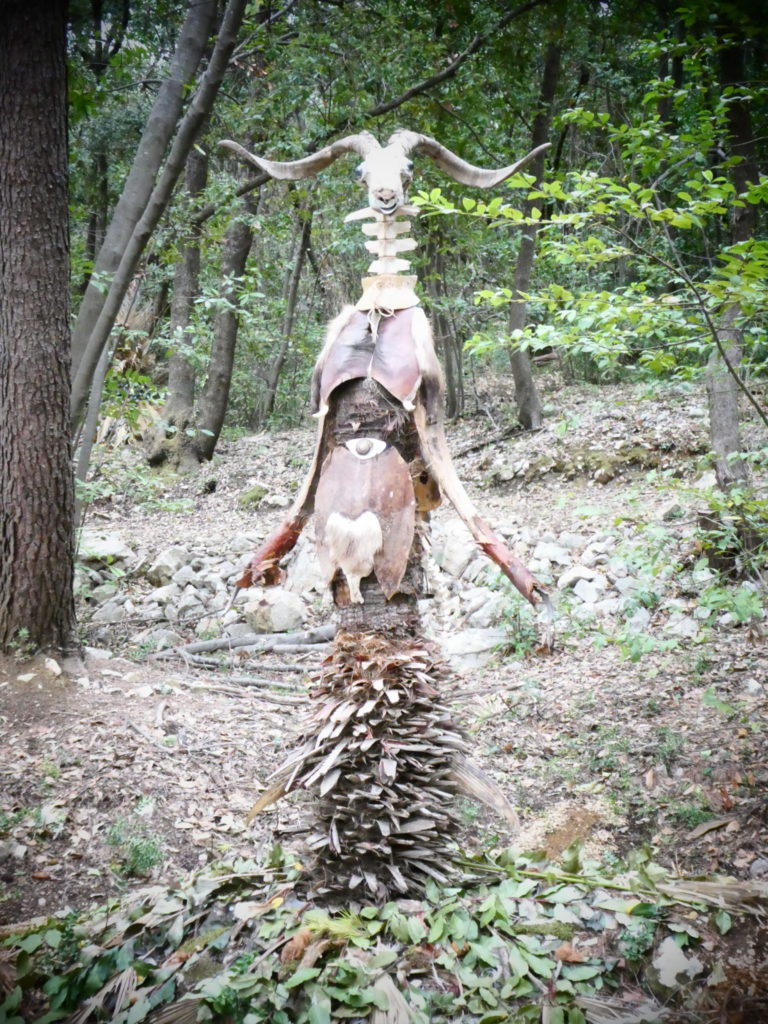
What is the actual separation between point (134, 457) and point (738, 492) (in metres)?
9.08

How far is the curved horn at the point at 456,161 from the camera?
7.96ft

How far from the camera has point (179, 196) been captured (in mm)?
6438

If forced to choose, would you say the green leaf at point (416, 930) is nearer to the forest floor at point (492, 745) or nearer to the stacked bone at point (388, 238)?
the forest floor at point (492, 745)

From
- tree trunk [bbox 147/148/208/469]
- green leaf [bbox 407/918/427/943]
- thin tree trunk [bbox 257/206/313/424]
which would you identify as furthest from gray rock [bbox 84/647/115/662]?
thin tree trunk [bbox 257/206/313/424]

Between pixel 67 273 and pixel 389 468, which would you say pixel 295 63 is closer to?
pixel 67 273

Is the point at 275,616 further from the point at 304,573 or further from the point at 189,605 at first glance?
the point at 189,605

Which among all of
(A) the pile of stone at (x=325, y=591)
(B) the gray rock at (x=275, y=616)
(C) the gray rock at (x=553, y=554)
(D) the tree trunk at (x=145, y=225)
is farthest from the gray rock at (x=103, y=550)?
(C) the gray rock at (x=553, y=554)

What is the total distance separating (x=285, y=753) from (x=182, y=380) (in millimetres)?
8064

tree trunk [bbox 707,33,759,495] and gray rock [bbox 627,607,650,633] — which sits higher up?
tree trunk [bbox 707,33,759,495]

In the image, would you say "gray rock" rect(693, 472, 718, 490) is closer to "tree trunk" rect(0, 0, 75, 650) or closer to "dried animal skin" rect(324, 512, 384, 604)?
"dried animal skin" rect(324, 512, 384, 604)

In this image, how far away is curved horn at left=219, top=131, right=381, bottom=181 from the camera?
7.92 ft

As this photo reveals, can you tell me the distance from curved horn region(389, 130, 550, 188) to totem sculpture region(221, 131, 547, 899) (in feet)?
0.03

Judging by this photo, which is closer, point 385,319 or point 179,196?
point 385,319

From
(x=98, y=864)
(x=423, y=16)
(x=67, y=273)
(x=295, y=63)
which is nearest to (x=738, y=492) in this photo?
(x=98, y=864)
